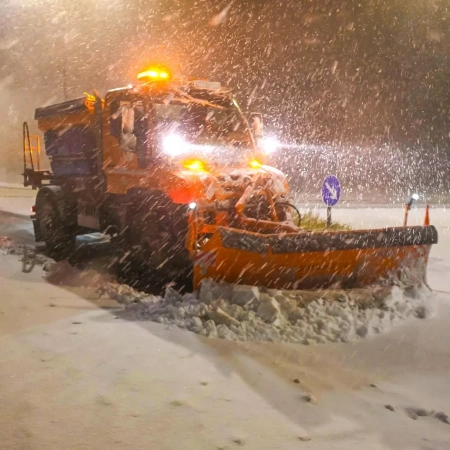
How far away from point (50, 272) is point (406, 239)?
460 centimetres

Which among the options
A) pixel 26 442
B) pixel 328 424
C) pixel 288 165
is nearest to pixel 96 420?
pixel 26 442

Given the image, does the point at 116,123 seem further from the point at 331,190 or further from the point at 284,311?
the point at 331,190

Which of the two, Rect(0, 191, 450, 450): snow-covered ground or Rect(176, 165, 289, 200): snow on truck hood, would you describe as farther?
Rect(176, 165, 289, 200): snow on truck hood

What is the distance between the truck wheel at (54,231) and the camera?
8.92 m

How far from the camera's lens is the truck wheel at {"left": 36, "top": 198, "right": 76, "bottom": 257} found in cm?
892

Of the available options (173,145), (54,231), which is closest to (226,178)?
(173,145)

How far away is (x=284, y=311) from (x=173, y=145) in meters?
2.74

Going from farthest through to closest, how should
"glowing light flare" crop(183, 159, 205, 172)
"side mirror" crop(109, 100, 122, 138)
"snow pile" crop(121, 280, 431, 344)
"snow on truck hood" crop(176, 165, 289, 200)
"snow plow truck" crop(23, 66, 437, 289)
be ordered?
"side mirror" crop(109, 100, 122, 138) → "glowing light flare" crop(183, 159, 205, 172) → "snow on truck hood" crop(176, 165, 289, 200) → "snow plow truck" crop(23, 66, 437, 289) → "snow pile" crop(121, 280, 431, 344)

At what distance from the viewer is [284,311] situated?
5.04 m

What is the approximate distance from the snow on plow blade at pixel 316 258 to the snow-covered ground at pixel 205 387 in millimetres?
789

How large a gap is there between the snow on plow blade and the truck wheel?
162 inches

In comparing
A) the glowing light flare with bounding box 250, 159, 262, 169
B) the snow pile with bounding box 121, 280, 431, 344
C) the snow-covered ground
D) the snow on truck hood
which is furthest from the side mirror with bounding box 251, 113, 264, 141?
the snow-covered ground

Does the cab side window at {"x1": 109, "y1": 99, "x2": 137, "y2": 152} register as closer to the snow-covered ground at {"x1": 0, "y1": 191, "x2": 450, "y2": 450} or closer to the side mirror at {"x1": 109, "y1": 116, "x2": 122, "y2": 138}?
the side mirror at {"x1": 109, "y1": 116, "x2": 122, "y2": 138}

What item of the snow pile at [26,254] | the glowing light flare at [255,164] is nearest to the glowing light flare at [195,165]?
the glowing light flare at [255,164]
